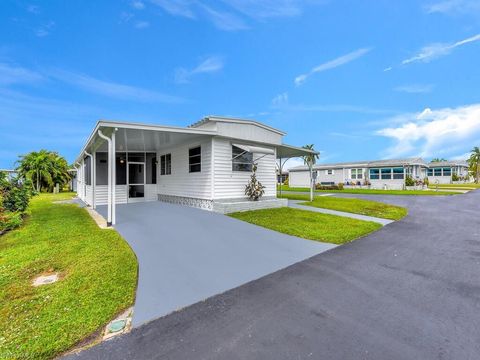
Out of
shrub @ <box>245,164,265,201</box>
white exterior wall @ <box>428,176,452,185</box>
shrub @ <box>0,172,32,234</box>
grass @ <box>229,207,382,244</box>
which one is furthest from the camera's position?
white exterior wall @ <box>428,176,452,185</box>

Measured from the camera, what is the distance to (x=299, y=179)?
34.7 m

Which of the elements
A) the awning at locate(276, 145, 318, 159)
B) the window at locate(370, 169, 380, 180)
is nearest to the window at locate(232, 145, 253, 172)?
the awning at locate(276, 145, 318, 159)

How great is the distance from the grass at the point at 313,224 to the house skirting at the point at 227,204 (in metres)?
0.34

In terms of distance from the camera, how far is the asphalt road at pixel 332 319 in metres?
2.11

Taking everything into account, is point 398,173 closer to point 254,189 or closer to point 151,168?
point 254,189

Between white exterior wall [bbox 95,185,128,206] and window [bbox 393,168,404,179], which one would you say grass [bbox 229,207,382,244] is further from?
window [bbox 393,168,404,179]

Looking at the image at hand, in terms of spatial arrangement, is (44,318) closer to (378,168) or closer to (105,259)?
(105,259)

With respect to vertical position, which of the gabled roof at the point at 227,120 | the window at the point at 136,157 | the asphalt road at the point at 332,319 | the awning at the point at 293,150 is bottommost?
the asphalt road at the point at 332,319

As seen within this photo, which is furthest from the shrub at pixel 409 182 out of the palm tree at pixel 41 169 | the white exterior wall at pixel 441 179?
the palm tree at pixel 41 169

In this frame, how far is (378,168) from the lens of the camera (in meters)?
27.5

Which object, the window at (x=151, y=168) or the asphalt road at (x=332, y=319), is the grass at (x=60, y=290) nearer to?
the asphalt road at (x=332, y=319)

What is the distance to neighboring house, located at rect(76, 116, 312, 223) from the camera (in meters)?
8.75

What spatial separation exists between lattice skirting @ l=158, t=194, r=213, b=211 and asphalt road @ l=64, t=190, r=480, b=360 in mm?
5655

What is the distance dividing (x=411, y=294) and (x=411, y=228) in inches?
213
